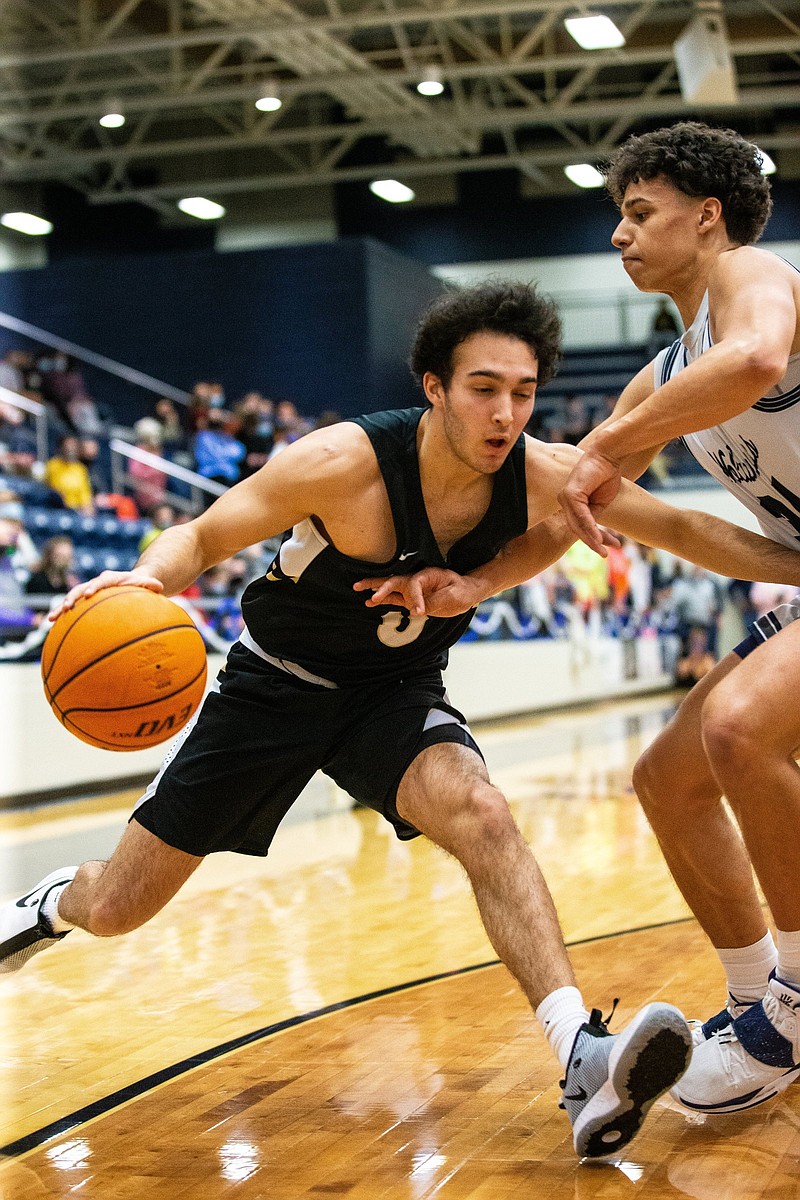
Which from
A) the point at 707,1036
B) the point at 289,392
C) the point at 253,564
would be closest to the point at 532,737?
the point at 253,564

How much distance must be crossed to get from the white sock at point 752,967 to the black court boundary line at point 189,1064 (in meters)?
1.18

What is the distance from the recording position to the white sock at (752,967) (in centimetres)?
312

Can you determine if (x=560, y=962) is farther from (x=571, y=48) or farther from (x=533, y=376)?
(x=571, y=48)

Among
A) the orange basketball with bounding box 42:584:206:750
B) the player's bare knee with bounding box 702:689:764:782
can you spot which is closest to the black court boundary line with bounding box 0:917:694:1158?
the orange basketball with bounding box 42:584:206:750

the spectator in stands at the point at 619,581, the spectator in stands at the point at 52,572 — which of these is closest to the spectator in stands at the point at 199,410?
the spectator in stands at the point at 619,581

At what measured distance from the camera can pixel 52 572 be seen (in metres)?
9.08

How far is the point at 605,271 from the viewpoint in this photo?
69.5 feet

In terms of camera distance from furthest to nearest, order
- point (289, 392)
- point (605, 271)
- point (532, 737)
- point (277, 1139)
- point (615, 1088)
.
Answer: point (605, 271) → point (289, 392) → point (532, 737) → point (277, 1139) → point (615, 1088)

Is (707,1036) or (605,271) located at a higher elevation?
(605,271)

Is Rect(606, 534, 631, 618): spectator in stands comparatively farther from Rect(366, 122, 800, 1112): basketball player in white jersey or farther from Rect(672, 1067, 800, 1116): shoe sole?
Rect(672, 1067, 800, 1116): shoe sole

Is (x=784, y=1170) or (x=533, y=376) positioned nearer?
(x=784, y=1170)

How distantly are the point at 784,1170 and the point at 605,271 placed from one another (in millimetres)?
19632

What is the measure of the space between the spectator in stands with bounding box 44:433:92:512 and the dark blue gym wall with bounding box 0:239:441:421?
6432 millimetres

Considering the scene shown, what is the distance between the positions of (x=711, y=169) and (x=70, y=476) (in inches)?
371
